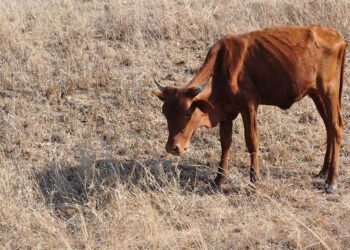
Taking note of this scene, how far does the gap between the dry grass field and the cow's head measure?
19.2 inches

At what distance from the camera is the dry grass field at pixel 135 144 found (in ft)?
22.4

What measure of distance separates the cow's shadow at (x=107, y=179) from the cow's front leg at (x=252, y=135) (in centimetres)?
56

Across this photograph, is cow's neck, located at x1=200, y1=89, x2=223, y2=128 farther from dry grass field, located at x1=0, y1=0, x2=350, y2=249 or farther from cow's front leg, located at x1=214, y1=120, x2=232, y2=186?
dry grass field, located at x1=0, y1=0, x2=350, y2=249

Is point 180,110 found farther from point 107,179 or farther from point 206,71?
point 107,179

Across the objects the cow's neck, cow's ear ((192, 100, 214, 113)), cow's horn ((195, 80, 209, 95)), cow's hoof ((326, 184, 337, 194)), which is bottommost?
cow's hoof ((326, 184, 337, 194))

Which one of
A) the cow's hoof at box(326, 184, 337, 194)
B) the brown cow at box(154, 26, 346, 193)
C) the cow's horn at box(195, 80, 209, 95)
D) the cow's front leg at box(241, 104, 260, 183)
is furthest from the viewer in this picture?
the cow's hoof at box(326, 184, 337, 194)

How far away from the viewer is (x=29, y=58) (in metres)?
10.8

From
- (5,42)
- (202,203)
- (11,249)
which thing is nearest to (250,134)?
(202,203)

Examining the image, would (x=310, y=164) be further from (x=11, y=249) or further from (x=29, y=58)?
(x=29, y=58)

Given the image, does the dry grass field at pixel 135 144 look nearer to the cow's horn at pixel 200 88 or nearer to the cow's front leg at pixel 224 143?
the cow's front leg at pixel 224 143

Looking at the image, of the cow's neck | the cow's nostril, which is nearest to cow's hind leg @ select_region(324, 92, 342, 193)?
the cow's neck

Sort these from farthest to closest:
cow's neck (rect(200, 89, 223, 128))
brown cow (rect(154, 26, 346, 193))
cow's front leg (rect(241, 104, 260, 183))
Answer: cow's front leg (rect(241, 104, 260, 183)) → cow's neck (rect(200, 89, 223, 128)) → brown cow (rect(154, 26, 346, 193))

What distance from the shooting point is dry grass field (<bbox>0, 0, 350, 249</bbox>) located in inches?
269

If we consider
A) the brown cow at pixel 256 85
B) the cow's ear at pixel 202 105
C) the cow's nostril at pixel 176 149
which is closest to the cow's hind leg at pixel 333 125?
the brown cow at pixel 256 85
